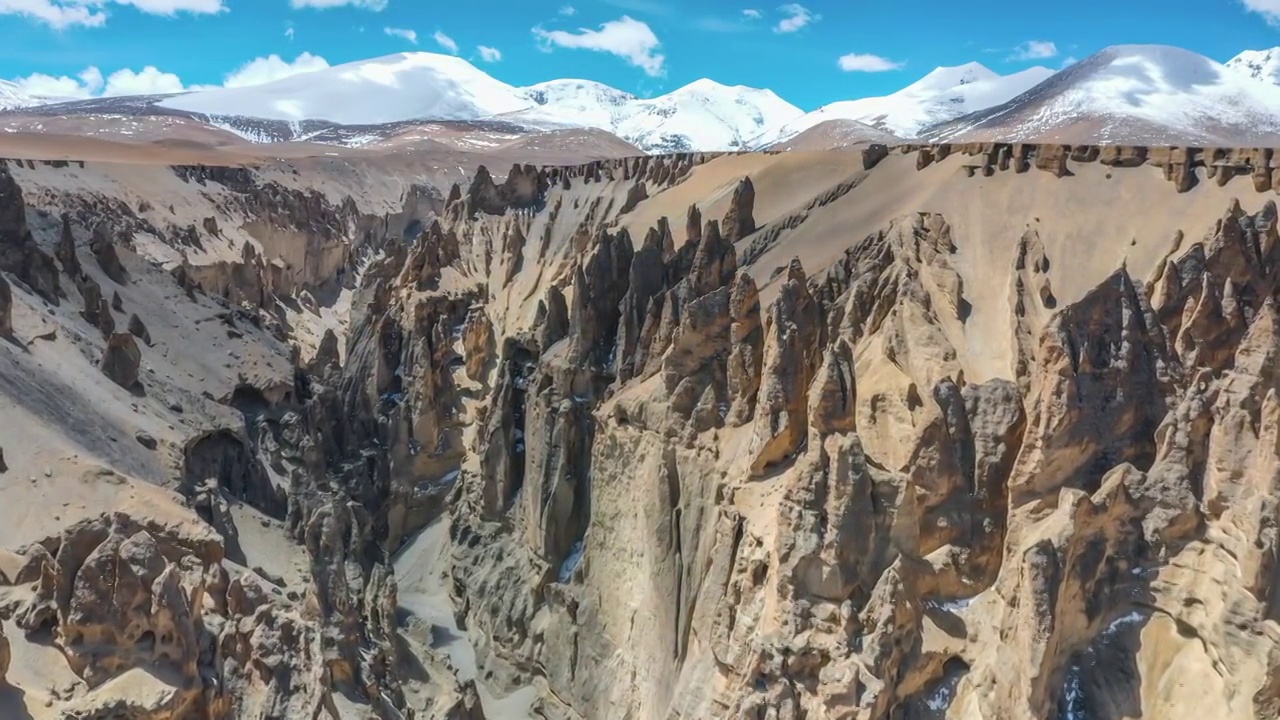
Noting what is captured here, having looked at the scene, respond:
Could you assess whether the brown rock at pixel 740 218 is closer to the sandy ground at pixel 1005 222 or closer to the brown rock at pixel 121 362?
the sandy ground at pixel 1005 222

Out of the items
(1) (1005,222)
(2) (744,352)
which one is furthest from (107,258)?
(1) (1005,222)

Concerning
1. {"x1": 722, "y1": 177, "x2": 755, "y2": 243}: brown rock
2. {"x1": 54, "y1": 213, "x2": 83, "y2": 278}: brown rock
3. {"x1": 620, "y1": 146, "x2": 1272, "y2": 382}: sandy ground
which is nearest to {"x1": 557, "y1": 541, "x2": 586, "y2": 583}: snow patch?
{"x1": 620, "y1": 146, "x2": 1272, "y2": 382}: sandy ground

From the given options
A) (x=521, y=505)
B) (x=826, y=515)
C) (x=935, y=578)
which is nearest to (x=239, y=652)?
(x=826, y=515)

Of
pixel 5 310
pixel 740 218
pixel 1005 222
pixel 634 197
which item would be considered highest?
pixel 1005 222

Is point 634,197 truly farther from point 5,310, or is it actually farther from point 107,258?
point 5,310

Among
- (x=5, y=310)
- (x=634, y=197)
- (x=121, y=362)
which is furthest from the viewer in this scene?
(x=634, y=197)

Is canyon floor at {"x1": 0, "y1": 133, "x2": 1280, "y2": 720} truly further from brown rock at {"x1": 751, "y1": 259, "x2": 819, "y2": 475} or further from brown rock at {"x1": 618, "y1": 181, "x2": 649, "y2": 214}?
brown rock at {"x1": 618, "y1": 181, "x2": 649, "y2": 214}
